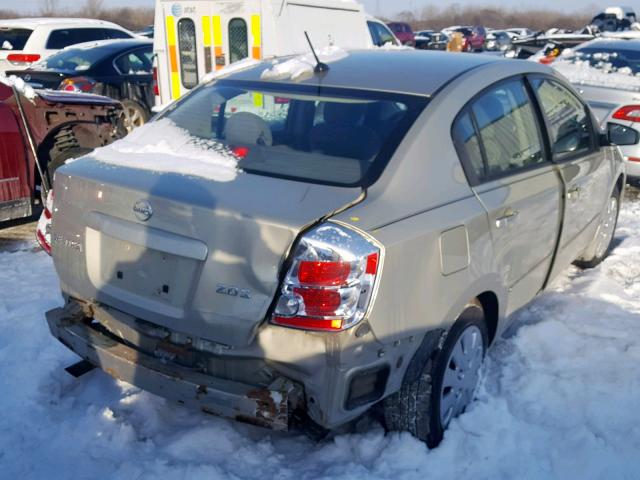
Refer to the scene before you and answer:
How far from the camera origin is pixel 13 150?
5.59m

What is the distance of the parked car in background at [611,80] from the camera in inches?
271

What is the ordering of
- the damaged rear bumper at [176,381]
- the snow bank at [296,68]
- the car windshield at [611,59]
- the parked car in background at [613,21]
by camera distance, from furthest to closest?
the parked car in background at [613,21] → the car windshield at [611,59] → the snow bank at [296,68] → the damaged rear bumper at [176,381]

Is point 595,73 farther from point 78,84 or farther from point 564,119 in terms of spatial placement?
point 78,84

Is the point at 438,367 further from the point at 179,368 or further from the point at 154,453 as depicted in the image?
the point at 154,453

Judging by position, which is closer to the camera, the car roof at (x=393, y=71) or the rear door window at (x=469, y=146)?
the rear door window at (x=469, y=146)

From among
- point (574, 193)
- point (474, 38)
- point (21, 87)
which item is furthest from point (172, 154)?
point (474, 38)

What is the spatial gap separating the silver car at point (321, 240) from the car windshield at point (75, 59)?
6987 millimetres

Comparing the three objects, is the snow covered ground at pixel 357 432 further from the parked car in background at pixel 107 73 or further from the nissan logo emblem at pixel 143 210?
the parked car in background at pixel 107 73

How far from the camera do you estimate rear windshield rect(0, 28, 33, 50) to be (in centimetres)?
1270

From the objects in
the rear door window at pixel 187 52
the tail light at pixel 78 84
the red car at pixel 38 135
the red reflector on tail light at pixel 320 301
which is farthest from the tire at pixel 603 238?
the tail light at pixel 78 84

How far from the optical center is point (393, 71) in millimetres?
3365

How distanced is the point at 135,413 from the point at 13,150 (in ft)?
10.7

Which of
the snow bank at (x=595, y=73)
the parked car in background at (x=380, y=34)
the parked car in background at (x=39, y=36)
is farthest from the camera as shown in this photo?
the parked car in background at (x=380, y=34)

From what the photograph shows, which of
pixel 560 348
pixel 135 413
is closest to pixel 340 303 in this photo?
Result: pixel 135 413
